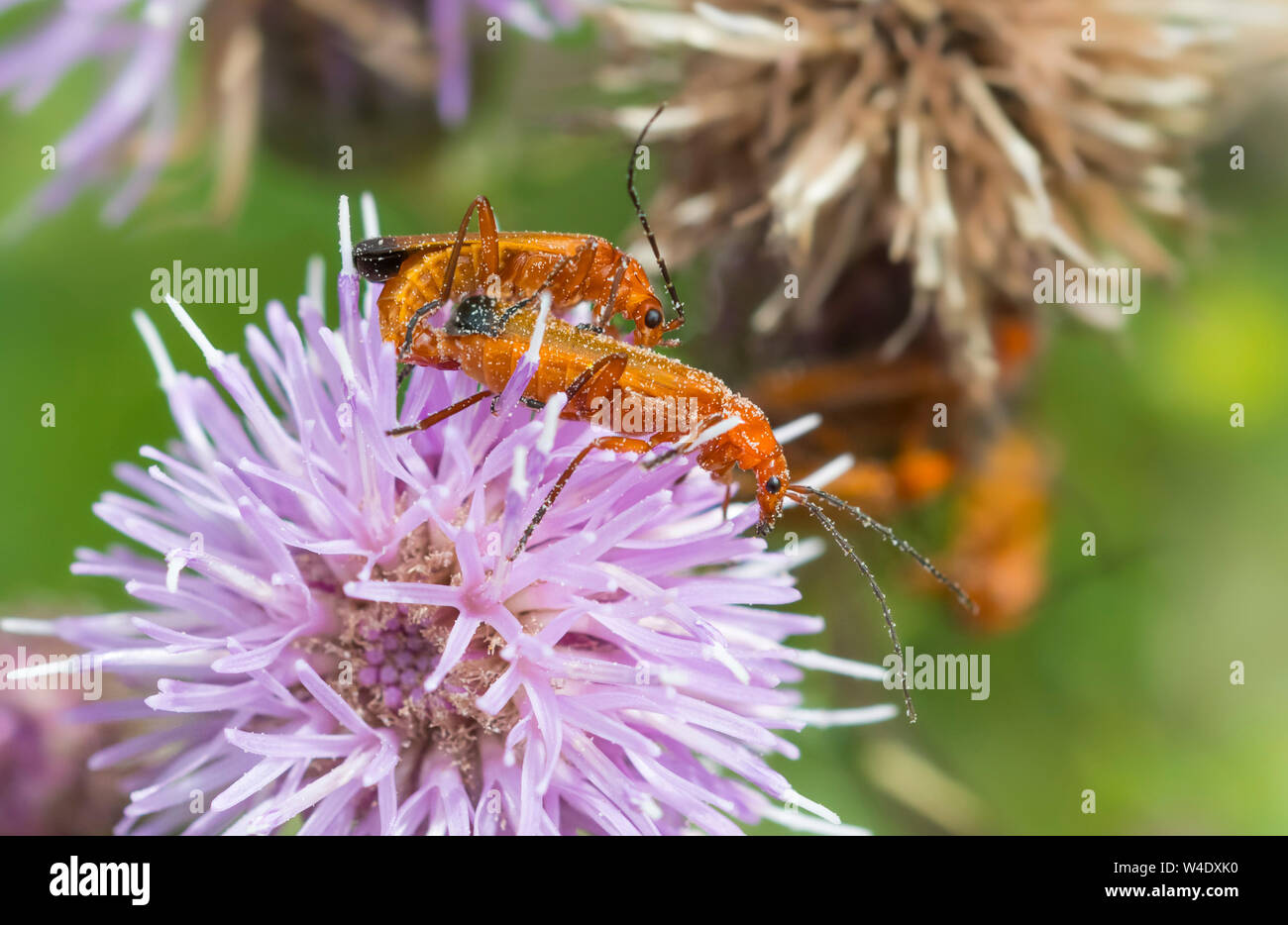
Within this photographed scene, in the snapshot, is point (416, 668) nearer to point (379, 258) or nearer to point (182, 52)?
point (379, 258)

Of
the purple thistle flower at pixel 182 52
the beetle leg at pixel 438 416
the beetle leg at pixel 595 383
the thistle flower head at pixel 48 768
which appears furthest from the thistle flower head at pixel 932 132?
the thistle flower head at pixel 48 768

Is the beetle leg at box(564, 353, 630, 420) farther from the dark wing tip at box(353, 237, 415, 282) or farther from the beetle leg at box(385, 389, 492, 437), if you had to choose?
the dark wing tip at box(353, 237, 415, 282)

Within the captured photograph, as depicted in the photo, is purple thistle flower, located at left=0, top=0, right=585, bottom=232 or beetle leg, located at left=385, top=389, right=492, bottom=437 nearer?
beetle leg, located at left=385, top=389, right=492, bottom=437

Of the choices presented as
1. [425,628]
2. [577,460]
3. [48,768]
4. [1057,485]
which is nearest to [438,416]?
[577,460]

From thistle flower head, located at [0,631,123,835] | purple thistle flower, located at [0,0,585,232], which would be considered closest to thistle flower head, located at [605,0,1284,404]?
purple thistle flower, located at [0,0,585,232]

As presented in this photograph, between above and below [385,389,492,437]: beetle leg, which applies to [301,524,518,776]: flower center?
below

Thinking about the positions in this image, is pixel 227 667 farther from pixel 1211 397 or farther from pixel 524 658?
pixel 1211 397

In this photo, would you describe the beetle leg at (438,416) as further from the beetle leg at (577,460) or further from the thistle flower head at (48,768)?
the thistle flower head at (48,768)

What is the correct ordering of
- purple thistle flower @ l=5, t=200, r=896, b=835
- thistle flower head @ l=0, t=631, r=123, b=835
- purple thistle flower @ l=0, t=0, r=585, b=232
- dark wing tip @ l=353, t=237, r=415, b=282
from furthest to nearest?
purple thistle flower @ l=0, t=0, r=585, b=232 → thistle flower head @ l=0, t=631, r=123, b=835 → dark wing tip @ l=353, t=237, r=415, b=282 → purple thistle flower @ l=5, t=200, r=896, b=835
